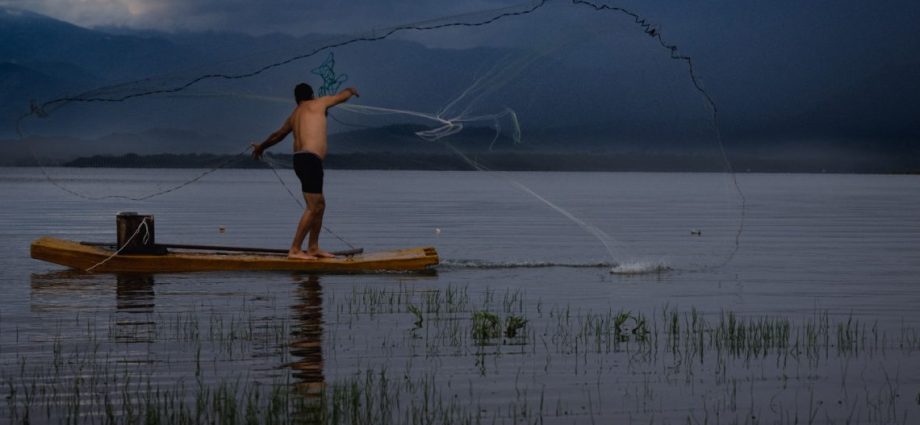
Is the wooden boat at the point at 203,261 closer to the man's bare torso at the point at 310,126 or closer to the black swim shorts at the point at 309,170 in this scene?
the black swim shorts at the point at 309,170

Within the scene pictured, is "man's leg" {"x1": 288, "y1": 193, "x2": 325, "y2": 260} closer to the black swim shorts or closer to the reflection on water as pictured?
the black swim shorts

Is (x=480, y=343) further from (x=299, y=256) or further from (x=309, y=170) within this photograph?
(x=299, y=256)

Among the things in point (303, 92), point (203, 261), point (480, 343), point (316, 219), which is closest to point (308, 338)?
point (480, 343)

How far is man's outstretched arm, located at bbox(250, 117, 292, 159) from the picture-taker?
2055 cm

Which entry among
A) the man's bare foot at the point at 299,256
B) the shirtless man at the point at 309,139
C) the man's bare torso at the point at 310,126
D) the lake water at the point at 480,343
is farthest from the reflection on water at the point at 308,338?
the man's bare torso at the point at 310,126

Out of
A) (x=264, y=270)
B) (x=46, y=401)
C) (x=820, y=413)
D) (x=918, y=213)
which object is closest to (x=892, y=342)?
(x=820, y=413)

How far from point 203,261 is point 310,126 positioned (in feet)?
11.2

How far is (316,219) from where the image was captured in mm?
20859

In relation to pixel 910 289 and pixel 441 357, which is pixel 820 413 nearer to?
pixel 441 357

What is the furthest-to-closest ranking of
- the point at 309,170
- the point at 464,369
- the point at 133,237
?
the point at 133,237
the point at 309,170
the point at 464,369

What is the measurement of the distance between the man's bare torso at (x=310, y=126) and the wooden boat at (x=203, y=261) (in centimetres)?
206

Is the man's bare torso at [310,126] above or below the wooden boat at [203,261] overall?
above

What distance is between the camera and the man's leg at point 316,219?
20469 millimetres

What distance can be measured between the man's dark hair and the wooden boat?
2779mm
